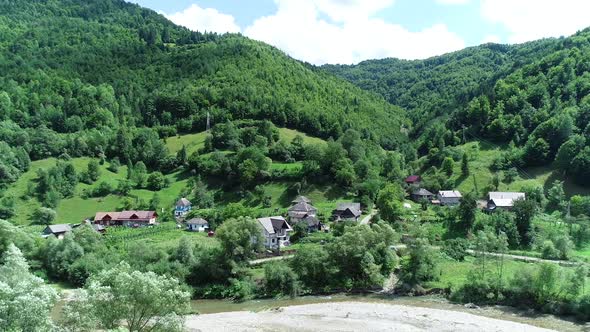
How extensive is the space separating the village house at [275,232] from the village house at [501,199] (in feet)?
116

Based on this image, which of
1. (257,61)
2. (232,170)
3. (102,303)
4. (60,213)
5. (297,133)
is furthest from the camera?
(257,61)

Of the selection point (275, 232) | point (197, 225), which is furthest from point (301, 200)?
point (197, 225)

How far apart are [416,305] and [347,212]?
31.4 m

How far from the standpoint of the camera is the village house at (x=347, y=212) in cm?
7836

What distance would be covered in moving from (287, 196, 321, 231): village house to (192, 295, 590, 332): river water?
2412 cm

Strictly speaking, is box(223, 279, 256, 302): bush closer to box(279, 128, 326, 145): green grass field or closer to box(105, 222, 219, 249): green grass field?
box(105, 222, 219, 249): green grass field

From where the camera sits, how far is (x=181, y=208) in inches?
3489

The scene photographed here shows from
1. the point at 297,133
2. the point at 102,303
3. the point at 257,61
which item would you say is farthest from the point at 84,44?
the point at 102,303

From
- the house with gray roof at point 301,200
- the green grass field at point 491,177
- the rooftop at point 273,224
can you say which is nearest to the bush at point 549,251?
the green grass field at point 491,177

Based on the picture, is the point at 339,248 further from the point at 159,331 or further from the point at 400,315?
the point at 159,331

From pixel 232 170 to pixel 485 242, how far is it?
191 feet

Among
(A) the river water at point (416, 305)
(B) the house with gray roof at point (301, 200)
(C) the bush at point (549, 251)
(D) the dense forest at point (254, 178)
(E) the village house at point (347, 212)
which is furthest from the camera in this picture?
(B) the house with gray roof at point (301, 200)

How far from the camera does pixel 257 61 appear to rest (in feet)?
565

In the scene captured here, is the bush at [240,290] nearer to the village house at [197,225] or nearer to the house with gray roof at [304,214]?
the house with gray roof at [304,214]
